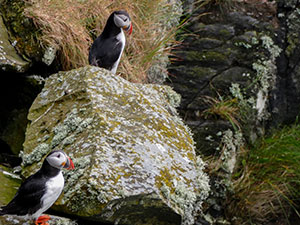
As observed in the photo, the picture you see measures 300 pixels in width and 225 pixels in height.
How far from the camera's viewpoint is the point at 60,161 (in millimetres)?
A: 2873

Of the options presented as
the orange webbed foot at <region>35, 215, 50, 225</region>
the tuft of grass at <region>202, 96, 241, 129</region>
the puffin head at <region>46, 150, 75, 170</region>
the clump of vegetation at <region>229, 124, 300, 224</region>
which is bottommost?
the clump of vegetation at <region>229, 124, 300, 224</region>

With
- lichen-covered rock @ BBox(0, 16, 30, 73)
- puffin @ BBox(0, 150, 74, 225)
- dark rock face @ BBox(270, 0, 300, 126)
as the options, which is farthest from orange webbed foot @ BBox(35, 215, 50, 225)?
dark rock face @ BBox(270, 0, 300, 126)

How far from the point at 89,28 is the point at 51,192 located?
2938 mm

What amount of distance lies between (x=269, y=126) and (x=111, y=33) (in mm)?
2748

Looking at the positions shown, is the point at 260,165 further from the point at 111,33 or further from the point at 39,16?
the point at 39,16

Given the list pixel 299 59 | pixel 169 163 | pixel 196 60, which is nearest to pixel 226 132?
pixel 196 60

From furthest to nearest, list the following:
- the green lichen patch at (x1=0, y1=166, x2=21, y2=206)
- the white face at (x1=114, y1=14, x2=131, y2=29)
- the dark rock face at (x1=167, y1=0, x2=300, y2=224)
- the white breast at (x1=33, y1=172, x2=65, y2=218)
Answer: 1. the dark rock face at (x1=167, y1=0, x2=300, y2=224)
2. the white face at (x1=114, y1=14, x2=131, y2=29)
3. the green lichen patch at (x1=0, y1=166, x2=21, y2=206)
4. the white breast at (x1=33, y1=172, x2=65, y2=218)

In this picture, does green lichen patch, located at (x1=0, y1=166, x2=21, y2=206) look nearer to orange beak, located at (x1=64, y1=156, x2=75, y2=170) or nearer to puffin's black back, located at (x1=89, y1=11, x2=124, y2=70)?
orange beak, located at (x1=64, y1=156, x2=75, y2=170)

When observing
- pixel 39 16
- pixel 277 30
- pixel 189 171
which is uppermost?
pixel 39 16

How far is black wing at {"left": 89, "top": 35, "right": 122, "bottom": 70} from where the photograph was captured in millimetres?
4223

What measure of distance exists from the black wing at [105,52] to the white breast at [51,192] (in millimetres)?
1665

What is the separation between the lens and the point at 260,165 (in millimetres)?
5508

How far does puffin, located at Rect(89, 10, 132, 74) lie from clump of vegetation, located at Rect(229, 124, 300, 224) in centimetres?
226

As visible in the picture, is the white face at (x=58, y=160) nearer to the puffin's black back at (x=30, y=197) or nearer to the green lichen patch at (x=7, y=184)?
the puffin's black back at (x=30, y=197)
